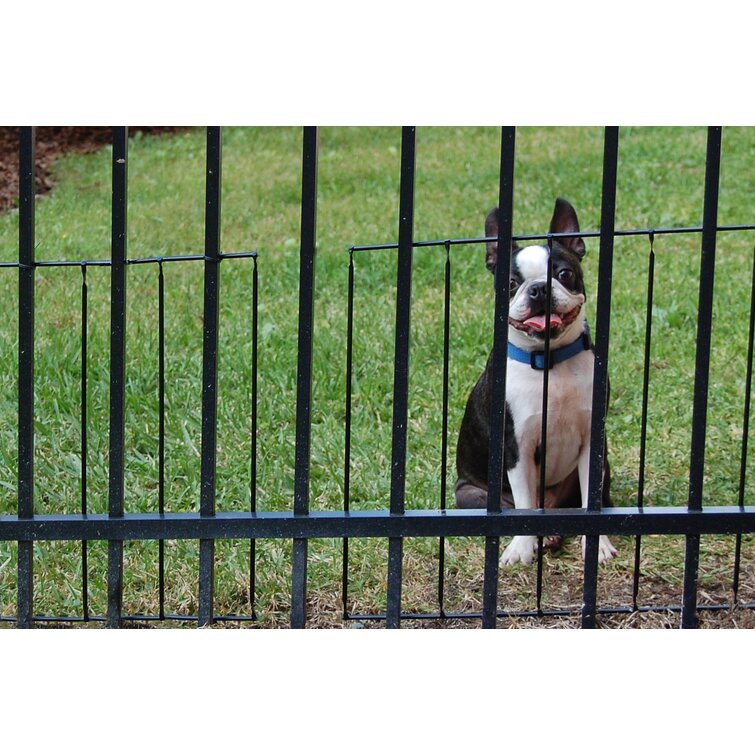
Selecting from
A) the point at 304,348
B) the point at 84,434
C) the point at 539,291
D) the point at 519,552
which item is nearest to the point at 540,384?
the point at 539,291

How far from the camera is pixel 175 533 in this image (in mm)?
3670

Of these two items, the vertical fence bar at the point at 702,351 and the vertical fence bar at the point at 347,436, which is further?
the vertical fence bar at the point at 347,436

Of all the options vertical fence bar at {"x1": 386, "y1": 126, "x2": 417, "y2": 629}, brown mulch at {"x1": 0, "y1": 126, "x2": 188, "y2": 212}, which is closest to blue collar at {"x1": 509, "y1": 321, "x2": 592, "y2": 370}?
vertical fence bar at {"x1": 386, "y1": 126, "x2": 417, "y2": 629}

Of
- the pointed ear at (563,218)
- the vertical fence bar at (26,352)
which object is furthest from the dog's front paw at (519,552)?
the vertical fence bar at (26,352)

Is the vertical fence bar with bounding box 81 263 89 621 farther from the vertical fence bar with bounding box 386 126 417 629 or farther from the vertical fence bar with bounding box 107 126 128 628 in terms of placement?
the vertical fence bar with bounding box 386 126 417 629

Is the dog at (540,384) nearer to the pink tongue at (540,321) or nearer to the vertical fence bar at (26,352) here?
the pink tongue at (540,321)

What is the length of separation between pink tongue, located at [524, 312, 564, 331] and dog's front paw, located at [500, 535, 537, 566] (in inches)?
33.5

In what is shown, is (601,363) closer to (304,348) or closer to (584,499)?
(304,348)

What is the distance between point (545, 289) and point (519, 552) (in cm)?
105

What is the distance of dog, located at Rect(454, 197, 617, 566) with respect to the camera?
467 cm

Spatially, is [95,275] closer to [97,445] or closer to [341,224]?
[341,224]

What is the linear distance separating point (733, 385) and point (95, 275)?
14.9 ft

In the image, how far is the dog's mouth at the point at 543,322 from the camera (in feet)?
15.1

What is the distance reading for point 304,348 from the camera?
356 cm
